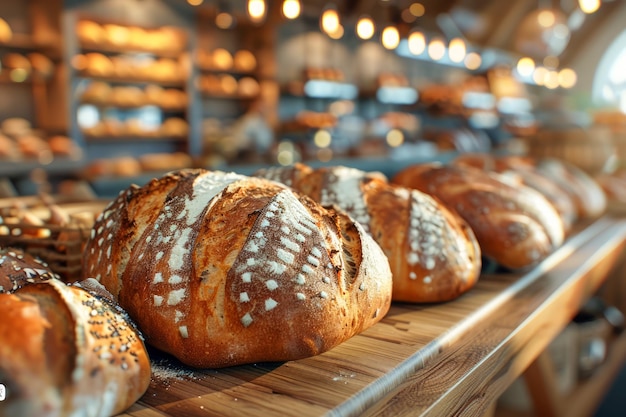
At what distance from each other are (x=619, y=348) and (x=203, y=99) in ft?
18.2

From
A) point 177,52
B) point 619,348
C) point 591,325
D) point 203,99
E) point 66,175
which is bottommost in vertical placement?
point 619,348

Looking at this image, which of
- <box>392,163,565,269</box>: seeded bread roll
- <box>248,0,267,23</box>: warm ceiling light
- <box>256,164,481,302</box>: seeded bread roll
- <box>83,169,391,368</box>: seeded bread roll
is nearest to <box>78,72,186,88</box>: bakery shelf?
<box>248,0,267,23</box>: warm ceiling light

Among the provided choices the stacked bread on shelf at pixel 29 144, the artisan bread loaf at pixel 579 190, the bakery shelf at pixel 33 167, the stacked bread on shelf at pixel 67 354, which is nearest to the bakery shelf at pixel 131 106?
the stacked bread on shelf at pixel 29 144

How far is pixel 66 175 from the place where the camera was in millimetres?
5258

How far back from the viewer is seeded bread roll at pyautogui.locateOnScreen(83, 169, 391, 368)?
0.84 meters

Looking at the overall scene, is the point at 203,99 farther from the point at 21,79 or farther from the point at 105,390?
the point at 105,390

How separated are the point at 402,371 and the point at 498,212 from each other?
2.62 feet

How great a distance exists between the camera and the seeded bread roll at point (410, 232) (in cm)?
122

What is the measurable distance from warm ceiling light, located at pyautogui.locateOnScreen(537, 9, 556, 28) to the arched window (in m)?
8.15

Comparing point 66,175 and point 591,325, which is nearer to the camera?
point 591,325

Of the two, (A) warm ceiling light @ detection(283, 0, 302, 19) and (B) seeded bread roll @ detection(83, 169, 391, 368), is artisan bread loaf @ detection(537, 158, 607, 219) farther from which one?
(A) warm ceiling light @ detection(283, 0, 302, 19)

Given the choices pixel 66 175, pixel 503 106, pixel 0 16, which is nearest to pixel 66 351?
pixel 66 175

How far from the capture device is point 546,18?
562 cm

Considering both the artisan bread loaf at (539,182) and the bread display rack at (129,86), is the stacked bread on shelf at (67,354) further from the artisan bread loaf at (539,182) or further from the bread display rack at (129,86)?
the bread display rack at (129,86)
